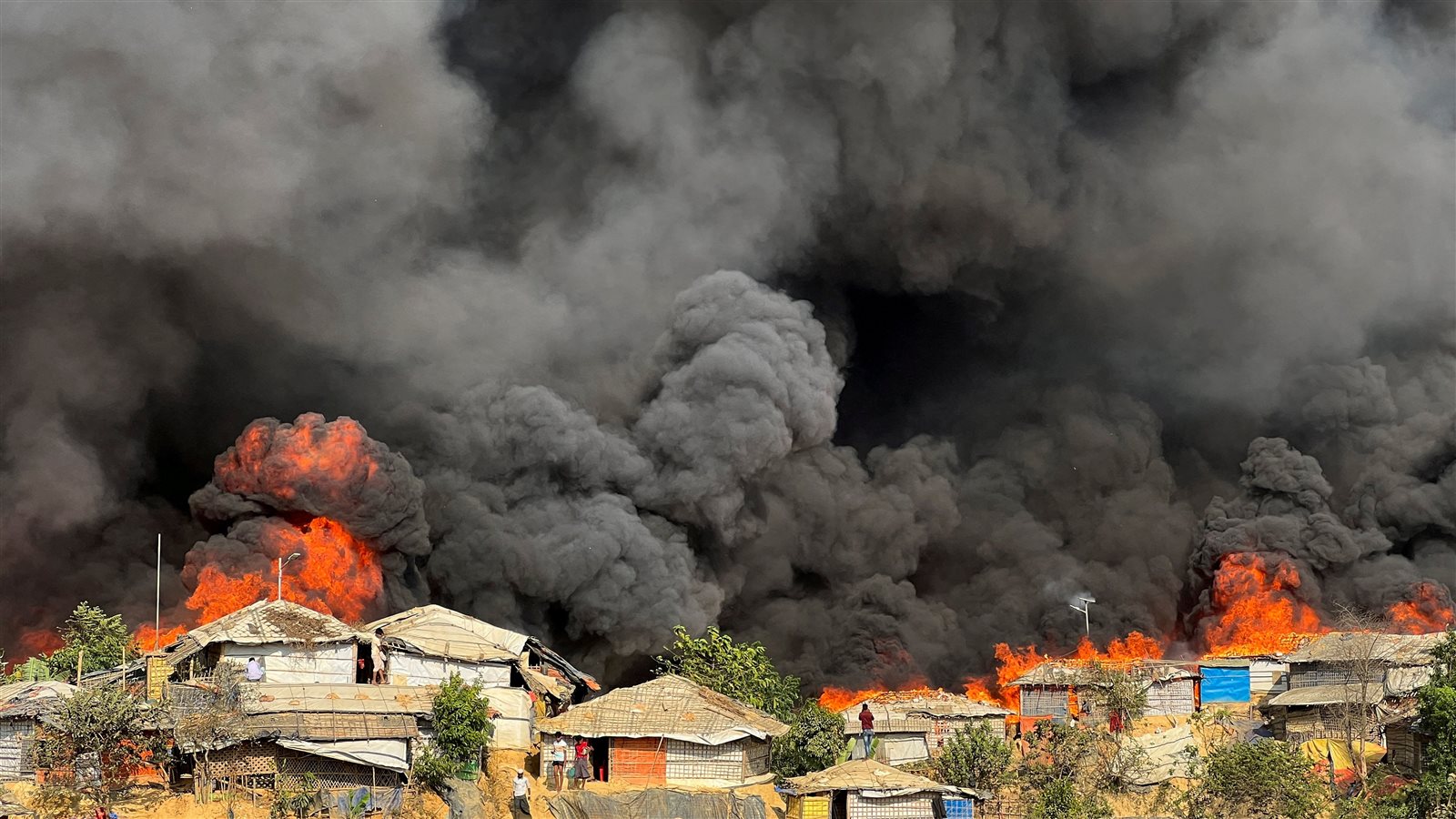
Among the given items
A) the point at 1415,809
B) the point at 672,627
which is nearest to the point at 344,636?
the point at 672,627

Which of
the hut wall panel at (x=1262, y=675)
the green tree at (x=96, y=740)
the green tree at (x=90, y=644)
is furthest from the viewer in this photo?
the hut wall panel at (x=1262, y=675)

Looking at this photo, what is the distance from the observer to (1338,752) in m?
55.8

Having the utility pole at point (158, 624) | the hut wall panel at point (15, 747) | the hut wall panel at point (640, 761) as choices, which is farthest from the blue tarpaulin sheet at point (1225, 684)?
the hut wall panel at point (15, 747)

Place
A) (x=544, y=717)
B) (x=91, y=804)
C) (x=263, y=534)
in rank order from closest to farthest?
Answer: (x=91, y=804)
(x=544, y=717)
(x=263, y=534)

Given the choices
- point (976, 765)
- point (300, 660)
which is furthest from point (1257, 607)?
point (300, 660)

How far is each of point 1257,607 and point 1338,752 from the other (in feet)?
81.2

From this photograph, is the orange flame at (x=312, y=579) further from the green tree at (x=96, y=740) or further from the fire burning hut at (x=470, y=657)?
the green tree at (x=96, y=740)

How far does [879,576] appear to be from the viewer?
8331 centimetres

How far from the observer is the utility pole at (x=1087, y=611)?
3221 inches

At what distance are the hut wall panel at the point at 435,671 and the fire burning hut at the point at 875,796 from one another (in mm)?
12410

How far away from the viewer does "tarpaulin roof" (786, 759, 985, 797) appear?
47062 mm

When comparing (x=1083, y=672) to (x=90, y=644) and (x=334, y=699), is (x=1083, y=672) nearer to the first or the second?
(x=334, y=699)

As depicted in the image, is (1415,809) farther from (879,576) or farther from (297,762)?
(879,576)

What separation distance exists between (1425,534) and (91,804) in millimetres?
62600
